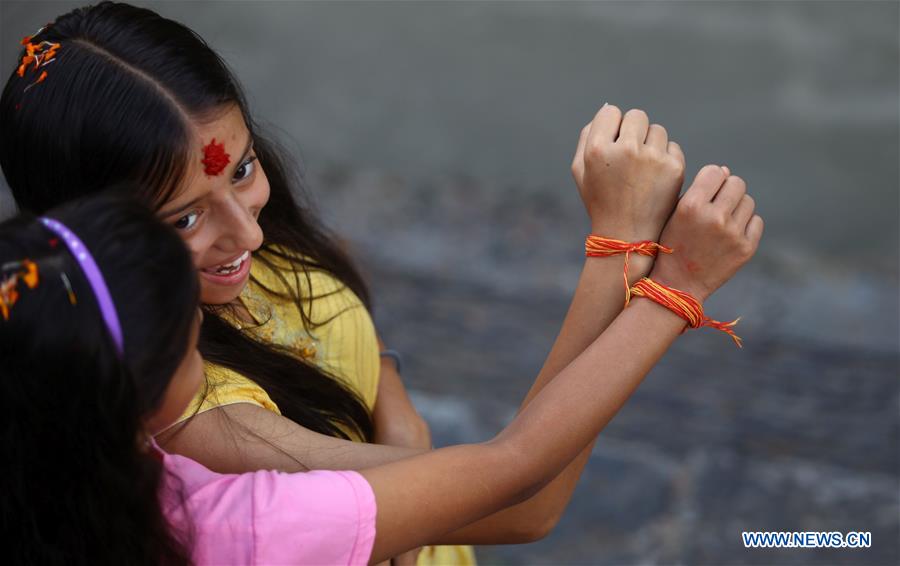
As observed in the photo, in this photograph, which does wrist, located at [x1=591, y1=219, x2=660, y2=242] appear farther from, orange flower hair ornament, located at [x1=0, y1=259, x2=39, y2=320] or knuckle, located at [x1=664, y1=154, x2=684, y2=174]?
orange flower hair ornament, located at [x1=0, y1=259, x2=39, y2=320]

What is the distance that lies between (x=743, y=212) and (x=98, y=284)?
80cm

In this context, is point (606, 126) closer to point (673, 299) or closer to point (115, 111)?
point (673, 299)

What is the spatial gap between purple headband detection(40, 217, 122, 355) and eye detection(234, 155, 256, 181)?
1.22 feet

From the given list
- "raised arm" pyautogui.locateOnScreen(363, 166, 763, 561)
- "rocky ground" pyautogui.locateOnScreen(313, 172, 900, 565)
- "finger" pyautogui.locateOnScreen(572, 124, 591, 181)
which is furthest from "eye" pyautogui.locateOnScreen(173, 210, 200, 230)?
"rocky ground" pyautogui.locateOnScreen(313, 172, 900, 565)

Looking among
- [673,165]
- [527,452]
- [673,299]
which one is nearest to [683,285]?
[673,299]

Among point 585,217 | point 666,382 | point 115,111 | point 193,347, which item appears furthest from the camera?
point 585,217

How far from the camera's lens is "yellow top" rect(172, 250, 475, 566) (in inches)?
59.7

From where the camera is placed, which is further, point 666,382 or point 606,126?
point 666,382

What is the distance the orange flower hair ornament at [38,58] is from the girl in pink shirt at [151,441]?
0.27 meters

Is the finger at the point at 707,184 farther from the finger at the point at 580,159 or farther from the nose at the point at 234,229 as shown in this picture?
the nose at the point at 234,229

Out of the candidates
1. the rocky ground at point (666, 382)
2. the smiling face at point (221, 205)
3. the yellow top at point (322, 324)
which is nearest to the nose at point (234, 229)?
the smiling face at point (221, 205)

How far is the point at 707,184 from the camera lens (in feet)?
4.42

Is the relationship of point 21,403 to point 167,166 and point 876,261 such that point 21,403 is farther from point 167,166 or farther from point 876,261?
point 876,261

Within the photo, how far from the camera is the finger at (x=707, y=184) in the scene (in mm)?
1338
